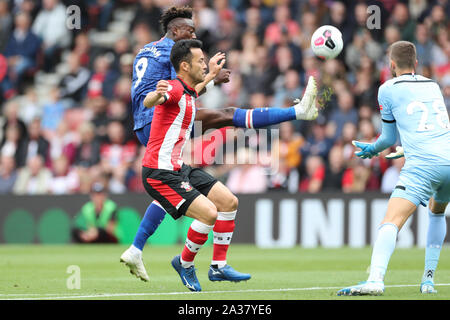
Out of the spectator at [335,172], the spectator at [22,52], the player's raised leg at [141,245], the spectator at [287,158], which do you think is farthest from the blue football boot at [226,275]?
the spectator at [22,52]

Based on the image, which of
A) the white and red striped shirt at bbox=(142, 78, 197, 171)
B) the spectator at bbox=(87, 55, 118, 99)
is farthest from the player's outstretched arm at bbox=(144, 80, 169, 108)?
the spectator at bbox=(87, 55, 118, 99)

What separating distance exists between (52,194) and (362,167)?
6.21m

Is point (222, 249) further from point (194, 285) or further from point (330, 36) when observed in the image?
point (330, 36)

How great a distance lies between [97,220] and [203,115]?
8.39 meters

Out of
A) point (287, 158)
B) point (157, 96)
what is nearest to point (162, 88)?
point (157, 96)

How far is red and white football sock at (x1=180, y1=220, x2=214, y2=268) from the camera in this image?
8211 millimetres

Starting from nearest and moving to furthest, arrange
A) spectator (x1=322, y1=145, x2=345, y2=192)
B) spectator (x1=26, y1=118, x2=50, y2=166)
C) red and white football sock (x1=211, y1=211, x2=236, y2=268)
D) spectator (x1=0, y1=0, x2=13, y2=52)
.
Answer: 1. red and white football sock (x1=211, y1=211, x2=236, y2=268)
2. spectator (x1=322, y1=145, x2=345, y2=192)
3. spectator (x1=26, y1=118, x2=50, y2=166)
4. spectator (x1=0, y1=0, x2=13, y2=52)

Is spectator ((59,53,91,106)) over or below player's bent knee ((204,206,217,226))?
Answer: over

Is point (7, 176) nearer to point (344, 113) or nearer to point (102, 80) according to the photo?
point (102, 80)

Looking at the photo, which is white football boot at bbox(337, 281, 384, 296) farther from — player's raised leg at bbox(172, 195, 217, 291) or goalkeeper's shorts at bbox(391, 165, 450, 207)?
player's raised leg at bbox(172, 195, 217, 291)

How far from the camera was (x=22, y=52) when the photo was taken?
73.1 feet

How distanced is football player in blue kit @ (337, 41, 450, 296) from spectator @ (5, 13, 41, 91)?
1597 cm

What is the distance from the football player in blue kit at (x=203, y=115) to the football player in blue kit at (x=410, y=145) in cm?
108

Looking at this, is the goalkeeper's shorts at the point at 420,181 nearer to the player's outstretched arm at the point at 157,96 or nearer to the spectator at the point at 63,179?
the player's outstretched arm at the point at 157,96
